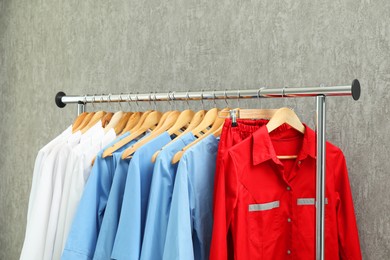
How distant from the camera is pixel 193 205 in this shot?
1870mm

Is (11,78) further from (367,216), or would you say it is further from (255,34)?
(367,216)

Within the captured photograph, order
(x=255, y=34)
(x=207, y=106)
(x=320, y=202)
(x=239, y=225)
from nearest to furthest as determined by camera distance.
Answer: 1. (x=320, y=202)
2. (x=239, y=225)
3. (x=255, y=34)
4. (x=207, y=106)

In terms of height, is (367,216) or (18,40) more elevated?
(18,40)

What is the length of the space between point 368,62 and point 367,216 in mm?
645

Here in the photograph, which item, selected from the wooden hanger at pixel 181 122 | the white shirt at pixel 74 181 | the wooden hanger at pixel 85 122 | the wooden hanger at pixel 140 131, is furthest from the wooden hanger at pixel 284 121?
the wooden hanger at pixel 85 122

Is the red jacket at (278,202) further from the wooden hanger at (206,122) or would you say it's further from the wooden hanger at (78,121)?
the wooden hanger at (78,121)

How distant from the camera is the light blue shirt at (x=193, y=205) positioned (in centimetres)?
178

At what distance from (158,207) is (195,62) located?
4.03 feet

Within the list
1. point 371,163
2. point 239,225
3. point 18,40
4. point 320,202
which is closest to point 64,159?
point 239,225

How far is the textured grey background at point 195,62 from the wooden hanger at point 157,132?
1.89 feet

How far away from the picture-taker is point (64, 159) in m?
2.24

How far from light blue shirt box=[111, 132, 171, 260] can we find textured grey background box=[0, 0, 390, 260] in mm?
804

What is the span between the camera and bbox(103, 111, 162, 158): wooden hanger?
2.10 m

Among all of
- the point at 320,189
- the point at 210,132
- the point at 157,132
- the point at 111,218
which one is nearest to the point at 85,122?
the point at 157,132
